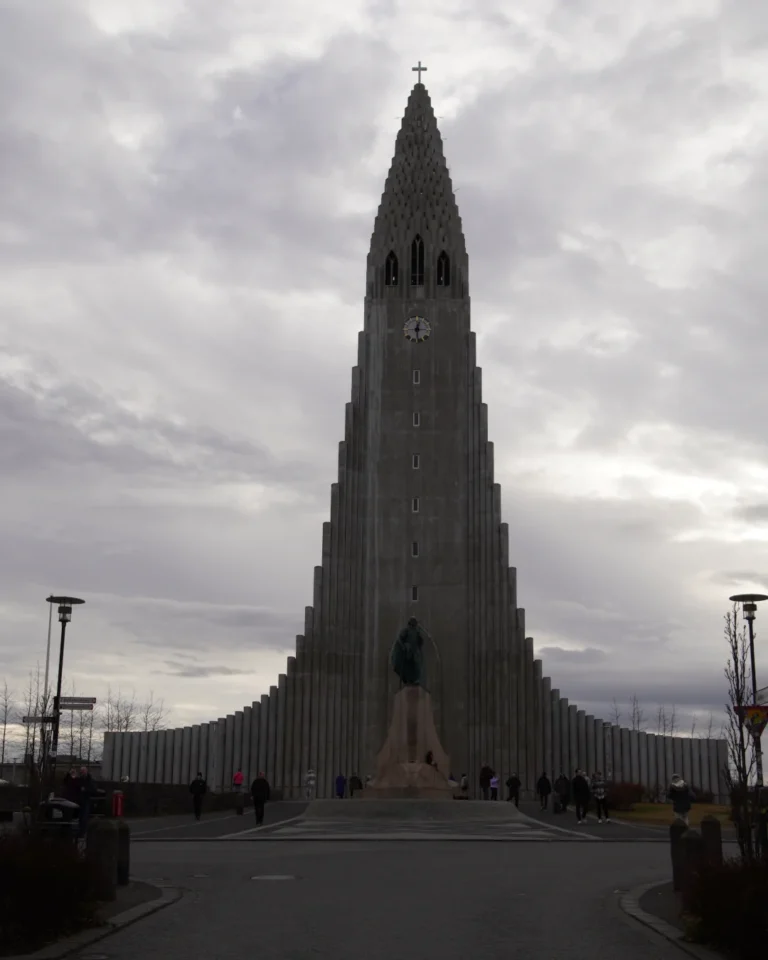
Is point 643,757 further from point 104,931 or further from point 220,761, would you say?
point 104,931

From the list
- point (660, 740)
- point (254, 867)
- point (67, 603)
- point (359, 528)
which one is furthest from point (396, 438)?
point (254, 867)

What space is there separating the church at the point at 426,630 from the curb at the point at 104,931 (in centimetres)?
4903

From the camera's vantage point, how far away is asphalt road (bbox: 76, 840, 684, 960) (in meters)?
10.6

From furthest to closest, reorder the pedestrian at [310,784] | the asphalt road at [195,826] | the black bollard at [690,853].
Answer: the pedestrian at [310,784] < the asphalt road at [195,826] < the black bollard at [690,853]

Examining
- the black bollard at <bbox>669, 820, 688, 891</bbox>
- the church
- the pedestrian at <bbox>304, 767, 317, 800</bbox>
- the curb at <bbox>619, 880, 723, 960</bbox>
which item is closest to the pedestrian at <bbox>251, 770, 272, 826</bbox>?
the curb at <bbox>619, 880, 723, 960</bbox>


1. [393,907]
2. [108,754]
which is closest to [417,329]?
[108,754]

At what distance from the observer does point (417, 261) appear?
7062 centimetres

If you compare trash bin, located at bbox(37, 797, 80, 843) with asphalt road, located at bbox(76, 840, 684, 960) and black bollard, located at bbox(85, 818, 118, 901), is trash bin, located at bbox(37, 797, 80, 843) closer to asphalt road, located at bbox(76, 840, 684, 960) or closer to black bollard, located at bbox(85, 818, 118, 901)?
asphalt road, located at bbox(76, 840, 684, 960)

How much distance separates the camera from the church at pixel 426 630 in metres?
63.2

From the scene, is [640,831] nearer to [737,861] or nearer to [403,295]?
[737,861]

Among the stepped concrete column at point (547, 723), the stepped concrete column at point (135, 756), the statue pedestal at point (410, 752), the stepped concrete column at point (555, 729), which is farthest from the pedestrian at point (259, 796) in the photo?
the stepped concrete column at point (135, 756)

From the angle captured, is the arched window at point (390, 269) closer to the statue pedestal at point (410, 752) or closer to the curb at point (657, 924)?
the statue pedestal at point (410, 752)

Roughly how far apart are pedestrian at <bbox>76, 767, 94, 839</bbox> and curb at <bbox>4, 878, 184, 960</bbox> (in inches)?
200

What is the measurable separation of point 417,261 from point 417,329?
4972 millimetres
